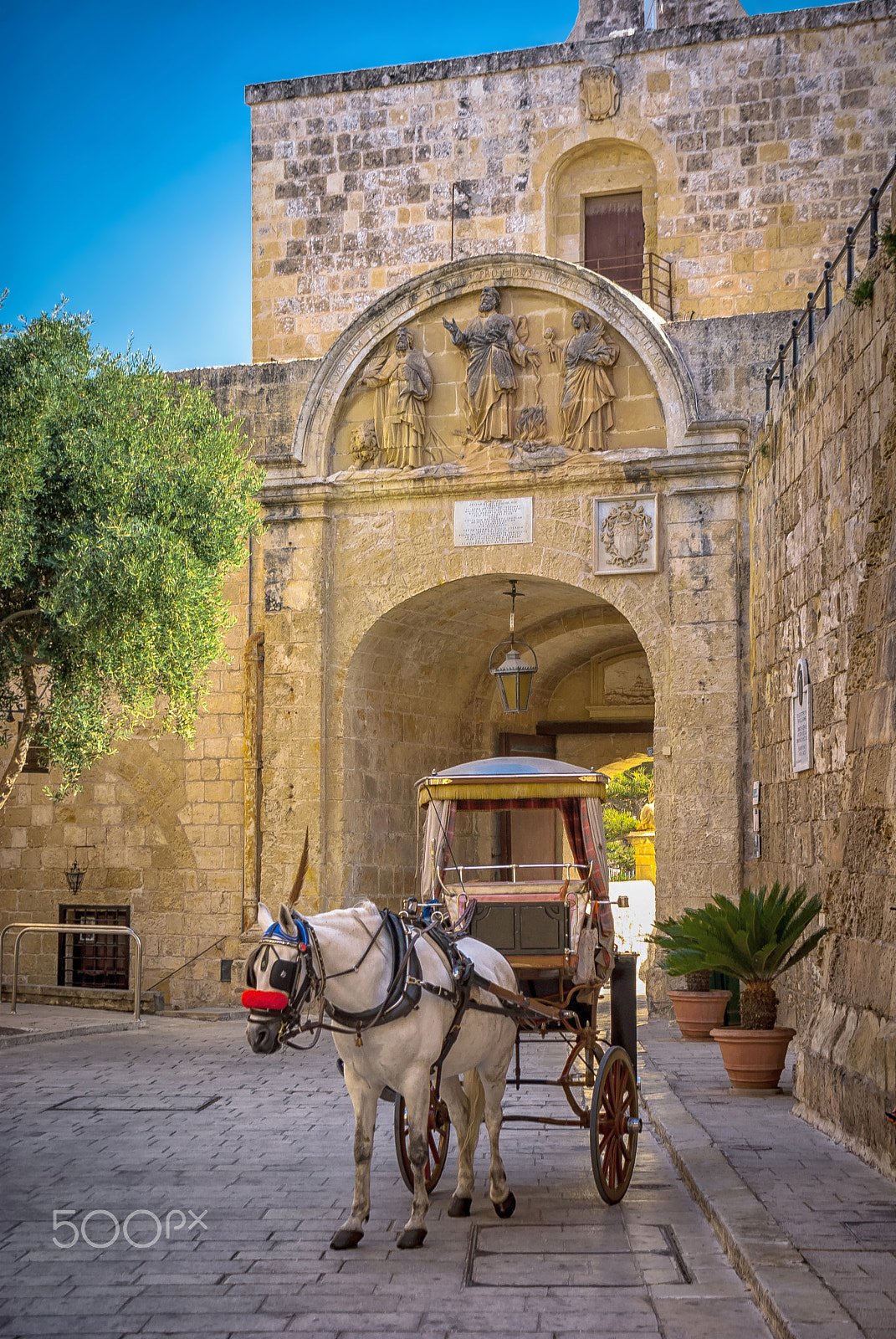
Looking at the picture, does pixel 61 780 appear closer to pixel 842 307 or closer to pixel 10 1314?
pixel 842 307

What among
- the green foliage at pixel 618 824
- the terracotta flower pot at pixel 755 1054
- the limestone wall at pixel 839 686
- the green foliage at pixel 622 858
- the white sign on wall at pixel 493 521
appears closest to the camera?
the limestone wall at pixel 839 686

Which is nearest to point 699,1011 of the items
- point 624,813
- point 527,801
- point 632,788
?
point 527,801

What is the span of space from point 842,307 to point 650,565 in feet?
18.0

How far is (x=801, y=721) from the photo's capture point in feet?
34.9

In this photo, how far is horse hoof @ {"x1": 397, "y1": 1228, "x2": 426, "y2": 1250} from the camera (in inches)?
216

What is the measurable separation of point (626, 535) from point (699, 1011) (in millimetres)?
4760

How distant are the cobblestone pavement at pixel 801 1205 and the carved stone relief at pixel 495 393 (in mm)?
7318

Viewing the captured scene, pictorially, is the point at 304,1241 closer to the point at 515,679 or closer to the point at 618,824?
the point at 515,679

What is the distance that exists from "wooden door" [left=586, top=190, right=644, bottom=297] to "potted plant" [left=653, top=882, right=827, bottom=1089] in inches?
465

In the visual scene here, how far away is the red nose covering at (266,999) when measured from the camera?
5148mm

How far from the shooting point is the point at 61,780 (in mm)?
16297

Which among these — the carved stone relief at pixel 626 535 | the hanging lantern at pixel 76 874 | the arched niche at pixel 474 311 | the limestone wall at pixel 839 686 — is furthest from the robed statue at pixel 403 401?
the hanging lantern at pixel 76 874

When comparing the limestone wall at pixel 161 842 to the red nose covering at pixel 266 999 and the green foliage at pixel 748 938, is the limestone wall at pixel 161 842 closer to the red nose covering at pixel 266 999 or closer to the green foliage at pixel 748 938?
the green foliage at pixel 748 938

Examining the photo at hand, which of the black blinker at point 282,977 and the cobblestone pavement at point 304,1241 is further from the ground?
the black blinker at point 282,977
